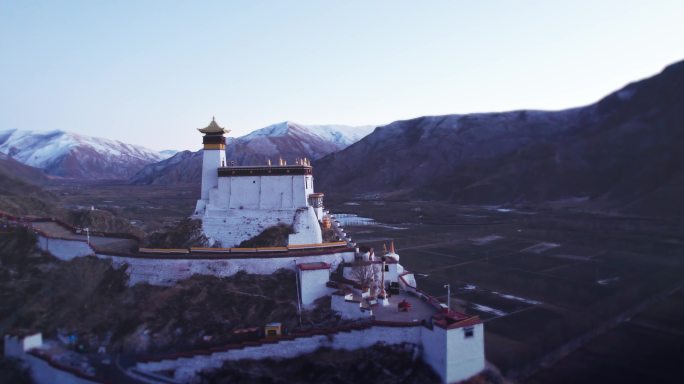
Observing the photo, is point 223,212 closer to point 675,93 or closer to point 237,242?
point 237,242

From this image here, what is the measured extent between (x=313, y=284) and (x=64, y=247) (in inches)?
546

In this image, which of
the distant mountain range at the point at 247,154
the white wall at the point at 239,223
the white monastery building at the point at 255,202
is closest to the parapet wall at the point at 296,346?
the white monastery building at the point at 255,202

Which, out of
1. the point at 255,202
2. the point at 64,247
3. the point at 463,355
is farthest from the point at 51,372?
the point at 463,355

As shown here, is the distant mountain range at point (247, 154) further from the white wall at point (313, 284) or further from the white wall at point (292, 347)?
the white wall at point (292, 347)

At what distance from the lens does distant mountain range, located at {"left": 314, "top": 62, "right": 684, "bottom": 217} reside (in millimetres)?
70369

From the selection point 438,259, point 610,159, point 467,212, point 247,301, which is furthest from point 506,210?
point 247,301

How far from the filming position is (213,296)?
22.2 metres

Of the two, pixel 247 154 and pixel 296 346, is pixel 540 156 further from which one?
pixel 296 346

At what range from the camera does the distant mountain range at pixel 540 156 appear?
7037cm

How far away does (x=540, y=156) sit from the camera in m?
89.2

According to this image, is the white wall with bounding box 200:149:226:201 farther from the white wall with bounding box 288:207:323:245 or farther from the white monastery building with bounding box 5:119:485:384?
the white wall with bounding box 288:207:323:245

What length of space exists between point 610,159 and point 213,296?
72.5 m

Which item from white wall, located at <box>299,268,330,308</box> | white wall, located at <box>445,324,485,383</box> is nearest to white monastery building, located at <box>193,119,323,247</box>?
white wall, located at <box>299,268,330,308</box>

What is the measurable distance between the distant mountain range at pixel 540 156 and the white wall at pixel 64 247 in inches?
2251
